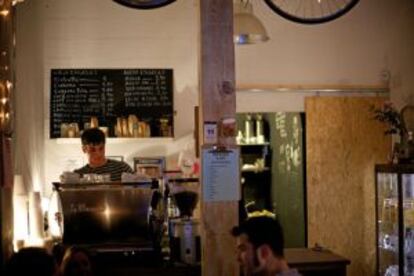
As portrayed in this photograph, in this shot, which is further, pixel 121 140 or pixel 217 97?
pixel 121 140

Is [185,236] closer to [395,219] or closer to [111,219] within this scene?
[111,219]

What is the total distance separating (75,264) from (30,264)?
0.77m

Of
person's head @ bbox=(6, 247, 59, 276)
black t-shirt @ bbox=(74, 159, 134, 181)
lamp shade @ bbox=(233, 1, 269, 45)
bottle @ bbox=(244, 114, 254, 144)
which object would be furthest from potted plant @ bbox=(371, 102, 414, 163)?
person's head @ bbox=(6, 247, 59, 276)

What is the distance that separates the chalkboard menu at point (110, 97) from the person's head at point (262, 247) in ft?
11.3

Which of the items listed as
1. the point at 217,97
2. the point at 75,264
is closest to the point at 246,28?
the point at 217,97

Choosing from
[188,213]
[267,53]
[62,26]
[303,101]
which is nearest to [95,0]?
[62,26]

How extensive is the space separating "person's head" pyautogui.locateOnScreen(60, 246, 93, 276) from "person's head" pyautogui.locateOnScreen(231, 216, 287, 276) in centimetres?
79

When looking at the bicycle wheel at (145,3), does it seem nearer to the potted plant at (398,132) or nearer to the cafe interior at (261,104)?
the cafe interior at (261,104)

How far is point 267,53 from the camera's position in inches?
264

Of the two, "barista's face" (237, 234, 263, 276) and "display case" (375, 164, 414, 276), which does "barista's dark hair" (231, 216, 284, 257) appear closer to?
"barista's face" (237, 234, 263, 276)

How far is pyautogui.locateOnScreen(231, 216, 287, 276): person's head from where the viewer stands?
2.88m

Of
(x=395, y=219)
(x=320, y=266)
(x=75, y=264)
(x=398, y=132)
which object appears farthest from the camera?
(x=398, y=132)

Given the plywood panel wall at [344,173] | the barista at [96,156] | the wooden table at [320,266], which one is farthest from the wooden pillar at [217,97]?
the plywood panel wall at [344,173]

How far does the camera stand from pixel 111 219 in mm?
3650
